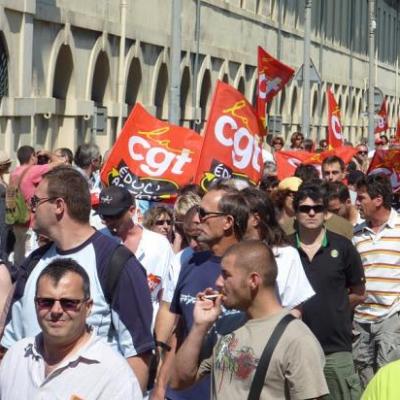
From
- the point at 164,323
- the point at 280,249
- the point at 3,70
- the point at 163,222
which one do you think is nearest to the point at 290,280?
the point at 280,249

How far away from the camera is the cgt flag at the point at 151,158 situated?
37.9 feet

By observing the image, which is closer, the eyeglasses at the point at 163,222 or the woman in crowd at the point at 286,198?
the eyeglasses at the point at 163,222

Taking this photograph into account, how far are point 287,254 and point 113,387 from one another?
2022mm

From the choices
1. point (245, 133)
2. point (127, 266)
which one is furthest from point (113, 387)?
point (245, 133)

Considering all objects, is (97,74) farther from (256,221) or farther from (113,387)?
(113,387)

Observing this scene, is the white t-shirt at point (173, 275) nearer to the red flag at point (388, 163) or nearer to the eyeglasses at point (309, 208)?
the eyeglasses at point (309, 208)

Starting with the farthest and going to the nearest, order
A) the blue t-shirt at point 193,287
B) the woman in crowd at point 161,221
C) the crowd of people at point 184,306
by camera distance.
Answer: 1. the woman in crowd at point 161,221
2. the blue t-shirt at point 193,287
3. the crowd of people at point 184,306

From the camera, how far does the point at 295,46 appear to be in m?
41.8

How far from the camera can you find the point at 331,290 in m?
7.87

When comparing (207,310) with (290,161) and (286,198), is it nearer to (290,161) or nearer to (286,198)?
(286,198)

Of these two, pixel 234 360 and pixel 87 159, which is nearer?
pixel 234 360

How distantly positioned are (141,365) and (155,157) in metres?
6.28

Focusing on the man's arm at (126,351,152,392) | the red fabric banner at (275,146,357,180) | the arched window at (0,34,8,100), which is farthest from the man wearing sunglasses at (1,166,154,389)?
the arched window at (0,34,8,100)

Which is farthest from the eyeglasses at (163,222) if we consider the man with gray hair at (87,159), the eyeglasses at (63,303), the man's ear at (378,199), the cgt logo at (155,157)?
the eyeglasses at (63,303)
